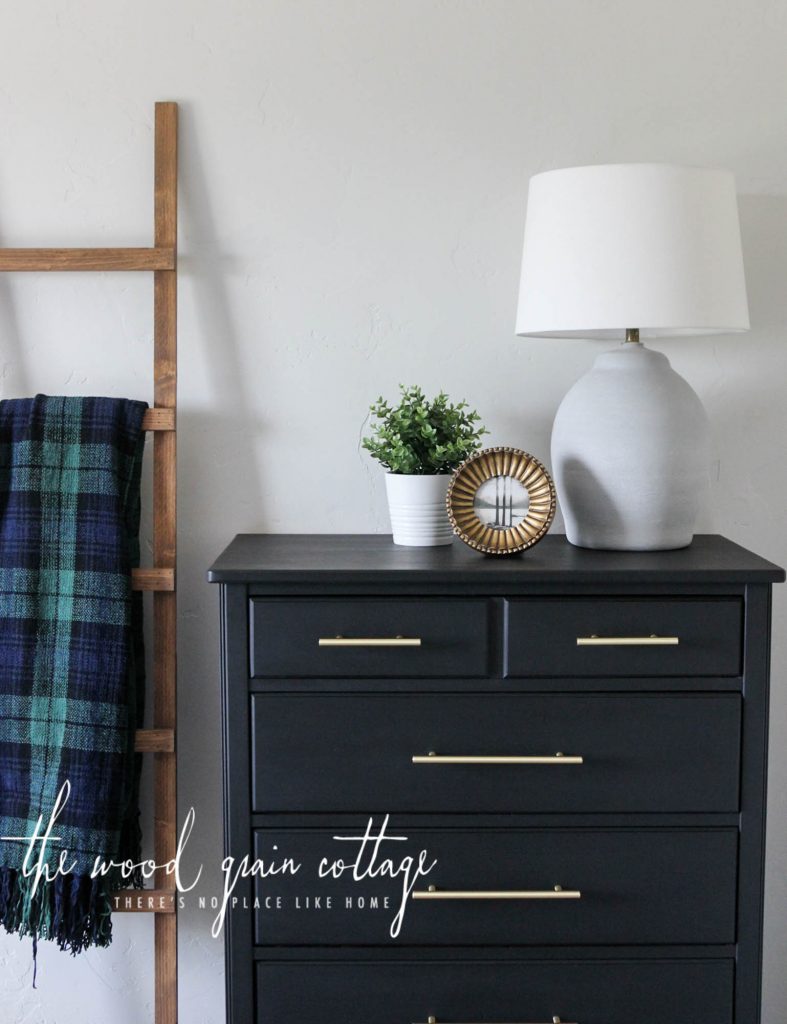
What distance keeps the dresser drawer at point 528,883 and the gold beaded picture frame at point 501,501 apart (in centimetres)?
42

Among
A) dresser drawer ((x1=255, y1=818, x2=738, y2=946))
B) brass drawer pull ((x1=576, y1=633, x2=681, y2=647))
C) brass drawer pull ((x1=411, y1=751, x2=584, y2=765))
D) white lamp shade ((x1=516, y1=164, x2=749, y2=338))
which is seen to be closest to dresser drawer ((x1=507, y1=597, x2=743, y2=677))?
brass drawer pull ((x1=576, y1=633, x2=681, y2=647))

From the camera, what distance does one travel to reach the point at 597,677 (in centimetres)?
151

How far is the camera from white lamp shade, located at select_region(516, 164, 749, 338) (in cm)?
153

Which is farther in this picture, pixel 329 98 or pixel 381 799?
pixel 329 98

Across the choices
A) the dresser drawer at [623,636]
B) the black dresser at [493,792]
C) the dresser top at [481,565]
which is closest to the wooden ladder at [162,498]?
the dresser top at [481,565]

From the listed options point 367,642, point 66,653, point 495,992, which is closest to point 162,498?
point 66,653

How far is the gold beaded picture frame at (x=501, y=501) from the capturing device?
5.24ft

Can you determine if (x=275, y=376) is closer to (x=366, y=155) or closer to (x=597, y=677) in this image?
(x=366, y=155)

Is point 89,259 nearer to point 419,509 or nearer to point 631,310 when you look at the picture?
point 419,509

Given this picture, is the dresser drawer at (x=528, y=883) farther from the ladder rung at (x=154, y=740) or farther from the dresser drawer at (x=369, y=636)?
the ladder rung at (x=154, y=740)

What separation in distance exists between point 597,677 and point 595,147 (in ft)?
2.95

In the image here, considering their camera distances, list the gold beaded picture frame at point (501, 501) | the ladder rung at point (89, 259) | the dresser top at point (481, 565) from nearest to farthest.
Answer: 1. the dresser top at point (481, 565)
2. the gold beaded picture frame at point (501, 501)
3. the ladder rung at point (89, 259)

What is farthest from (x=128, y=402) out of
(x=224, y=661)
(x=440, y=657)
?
(x=440, y=657)

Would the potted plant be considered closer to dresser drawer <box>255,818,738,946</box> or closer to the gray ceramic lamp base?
the gray ceramic lamp base
